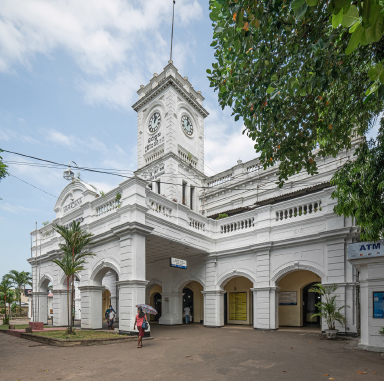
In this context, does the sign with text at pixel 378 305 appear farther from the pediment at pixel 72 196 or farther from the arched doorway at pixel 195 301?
the arched doorway at pixel 195 301

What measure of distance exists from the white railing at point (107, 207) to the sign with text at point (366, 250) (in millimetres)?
8885

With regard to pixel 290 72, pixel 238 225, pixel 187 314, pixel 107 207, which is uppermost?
pixel 290 72

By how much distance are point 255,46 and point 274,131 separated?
2099mm

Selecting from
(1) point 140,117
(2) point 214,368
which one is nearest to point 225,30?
(2) point 214,368

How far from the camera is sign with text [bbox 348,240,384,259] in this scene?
29.0 ft

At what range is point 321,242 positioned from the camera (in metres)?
13.1

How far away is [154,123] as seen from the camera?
77.5 feet

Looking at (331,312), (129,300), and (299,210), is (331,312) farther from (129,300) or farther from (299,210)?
(129,300)

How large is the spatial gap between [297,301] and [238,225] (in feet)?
Result: 16.5

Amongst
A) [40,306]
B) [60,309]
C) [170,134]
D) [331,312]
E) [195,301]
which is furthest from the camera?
[170,134]

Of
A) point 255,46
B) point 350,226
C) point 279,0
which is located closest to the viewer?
point 279,0

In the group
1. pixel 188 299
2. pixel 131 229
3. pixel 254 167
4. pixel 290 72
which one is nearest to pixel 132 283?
pixel 131 229

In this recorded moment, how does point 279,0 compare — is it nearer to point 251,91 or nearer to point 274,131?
point 251,91

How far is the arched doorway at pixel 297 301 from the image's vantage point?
16328 mm
